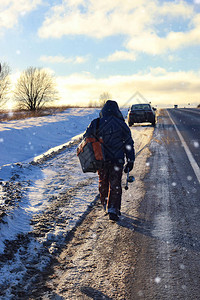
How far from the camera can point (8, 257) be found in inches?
109

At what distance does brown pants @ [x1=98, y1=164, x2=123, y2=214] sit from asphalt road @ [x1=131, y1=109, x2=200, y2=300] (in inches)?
17.6

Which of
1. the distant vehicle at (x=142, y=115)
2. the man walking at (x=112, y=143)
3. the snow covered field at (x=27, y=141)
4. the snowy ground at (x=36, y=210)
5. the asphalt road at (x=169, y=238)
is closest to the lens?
the asphalt road at (x=169, y=238)

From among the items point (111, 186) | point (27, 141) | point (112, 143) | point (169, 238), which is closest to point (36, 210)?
point (111, 186)

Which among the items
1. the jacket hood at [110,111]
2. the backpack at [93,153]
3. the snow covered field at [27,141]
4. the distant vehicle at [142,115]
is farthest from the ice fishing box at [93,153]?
the distant vehicle at [142,115]

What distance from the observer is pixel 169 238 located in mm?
3018

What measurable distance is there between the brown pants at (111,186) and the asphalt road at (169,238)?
17.6 inches

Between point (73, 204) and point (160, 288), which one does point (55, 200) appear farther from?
point (160, 288)

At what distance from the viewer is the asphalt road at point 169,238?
2.18 m

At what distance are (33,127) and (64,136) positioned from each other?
225cm

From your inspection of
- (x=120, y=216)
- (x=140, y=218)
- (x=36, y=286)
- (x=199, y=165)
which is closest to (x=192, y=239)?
Answer: (x=140, y=218)

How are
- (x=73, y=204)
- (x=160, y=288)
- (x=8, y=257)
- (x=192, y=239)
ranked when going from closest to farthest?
1. (x=160, y=288)
2. (x=8, y=257)
3. (x=192, y=239)
4. (x=73, y=204)

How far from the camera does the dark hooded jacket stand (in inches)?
148

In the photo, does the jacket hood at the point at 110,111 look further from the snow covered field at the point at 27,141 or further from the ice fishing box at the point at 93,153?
the snow covered field at the point at 27,141

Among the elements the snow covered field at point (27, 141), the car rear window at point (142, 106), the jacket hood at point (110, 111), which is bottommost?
the snow covered field at point (27, 141)
